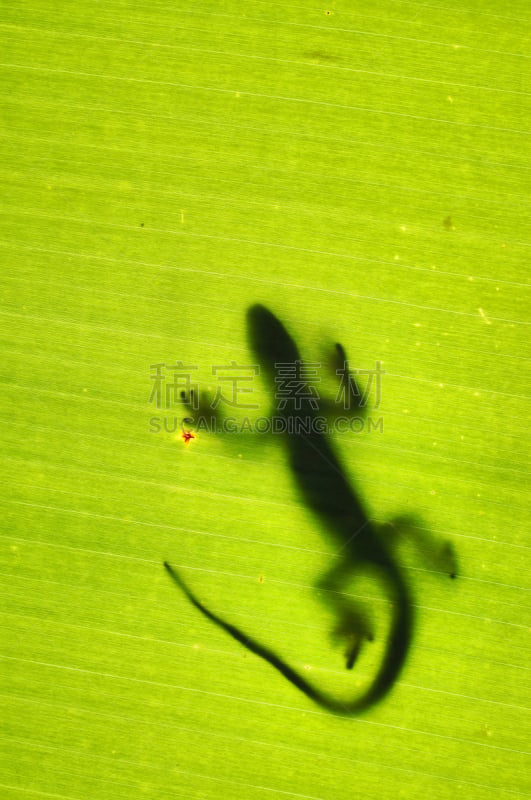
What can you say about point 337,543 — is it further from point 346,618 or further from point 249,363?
point 249,363

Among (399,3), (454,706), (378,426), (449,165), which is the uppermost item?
(399,3)

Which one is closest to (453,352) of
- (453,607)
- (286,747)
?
(453,607)

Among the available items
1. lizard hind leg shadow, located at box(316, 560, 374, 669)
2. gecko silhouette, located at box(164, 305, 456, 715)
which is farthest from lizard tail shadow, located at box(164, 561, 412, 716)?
lizard hind leg shadow, located at box(316, 560, 374, 669)

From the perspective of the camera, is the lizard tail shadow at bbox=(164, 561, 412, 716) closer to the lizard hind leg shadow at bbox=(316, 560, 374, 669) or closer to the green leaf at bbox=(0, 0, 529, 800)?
the green leaf at bbox=(0, 0, 529, 800)

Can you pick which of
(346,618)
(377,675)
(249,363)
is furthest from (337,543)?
(249,363)

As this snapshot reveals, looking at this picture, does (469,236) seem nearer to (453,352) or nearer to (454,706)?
(453,352)

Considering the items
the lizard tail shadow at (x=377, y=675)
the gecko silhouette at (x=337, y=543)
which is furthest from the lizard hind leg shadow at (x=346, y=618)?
the lizard tail shadow at (x=377, y=675)
